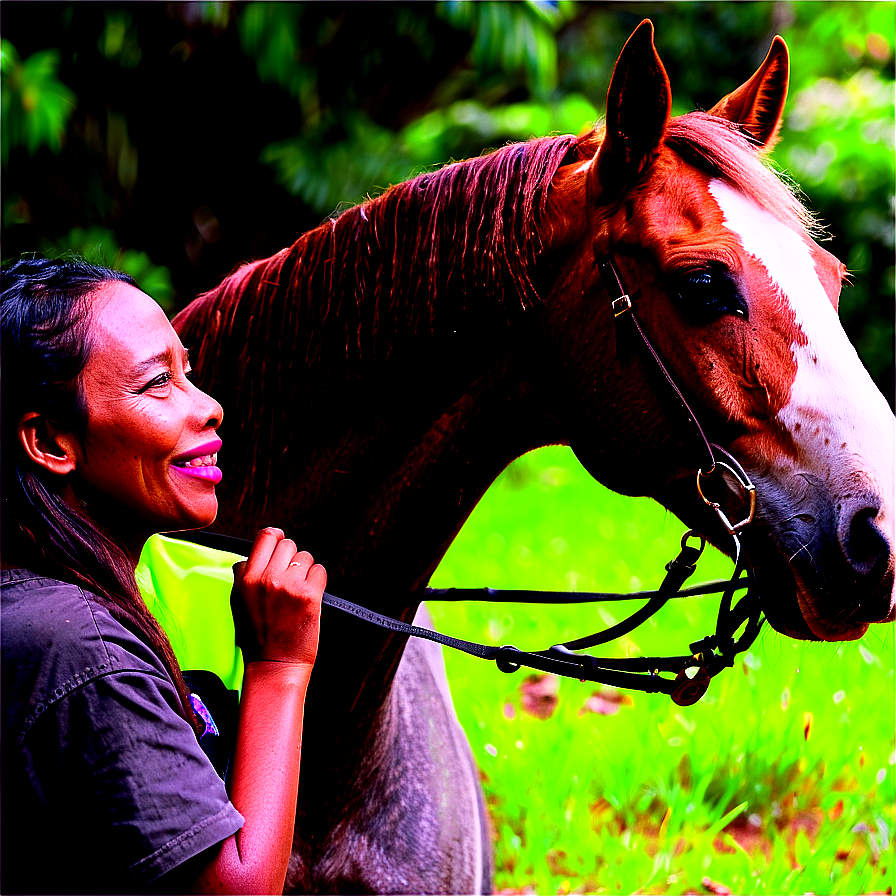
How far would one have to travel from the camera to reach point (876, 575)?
Result: 1.31 m

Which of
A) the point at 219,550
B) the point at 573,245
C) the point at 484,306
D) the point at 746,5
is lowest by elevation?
the point at 219,550

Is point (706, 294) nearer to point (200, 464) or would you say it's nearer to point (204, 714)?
point (200, 464)

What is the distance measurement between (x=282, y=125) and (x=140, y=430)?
5665 millimetres

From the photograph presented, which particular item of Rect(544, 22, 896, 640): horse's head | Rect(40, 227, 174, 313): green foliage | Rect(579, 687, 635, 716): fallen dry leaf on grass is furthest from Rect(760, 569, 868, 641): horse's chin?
Rect(40, 227, 174, 313): green foliage

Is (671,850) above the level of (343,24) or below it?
below

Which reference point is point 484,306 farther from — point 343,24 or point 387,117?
point 387,117

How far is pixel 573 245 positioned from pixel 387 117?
563cm

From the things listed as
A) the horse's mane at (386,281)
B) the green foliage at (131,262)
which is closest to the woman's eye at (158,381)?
the horse's mane at (386,281)

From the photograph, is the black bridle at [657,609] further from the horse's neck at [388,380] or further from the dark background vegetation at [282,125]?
the dark background vegetation at [282,125]

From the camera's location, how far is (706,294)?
1.38 metres

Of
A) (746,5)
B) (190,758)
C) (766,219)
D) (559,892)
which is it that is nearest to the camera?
(190,758)

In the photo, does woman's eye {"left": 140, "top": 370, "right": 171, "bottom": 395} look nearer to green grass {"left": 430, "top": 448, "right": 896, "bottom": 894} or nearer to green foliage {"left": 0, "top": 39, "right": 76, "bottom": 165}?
green grass {"left": 430, "top": 448, "right": 896, "bottom": 894}

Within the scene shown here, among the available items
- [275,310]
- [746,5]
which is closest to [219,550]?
[275,310]

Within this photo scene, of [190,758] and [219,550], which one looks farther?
[219,550]
